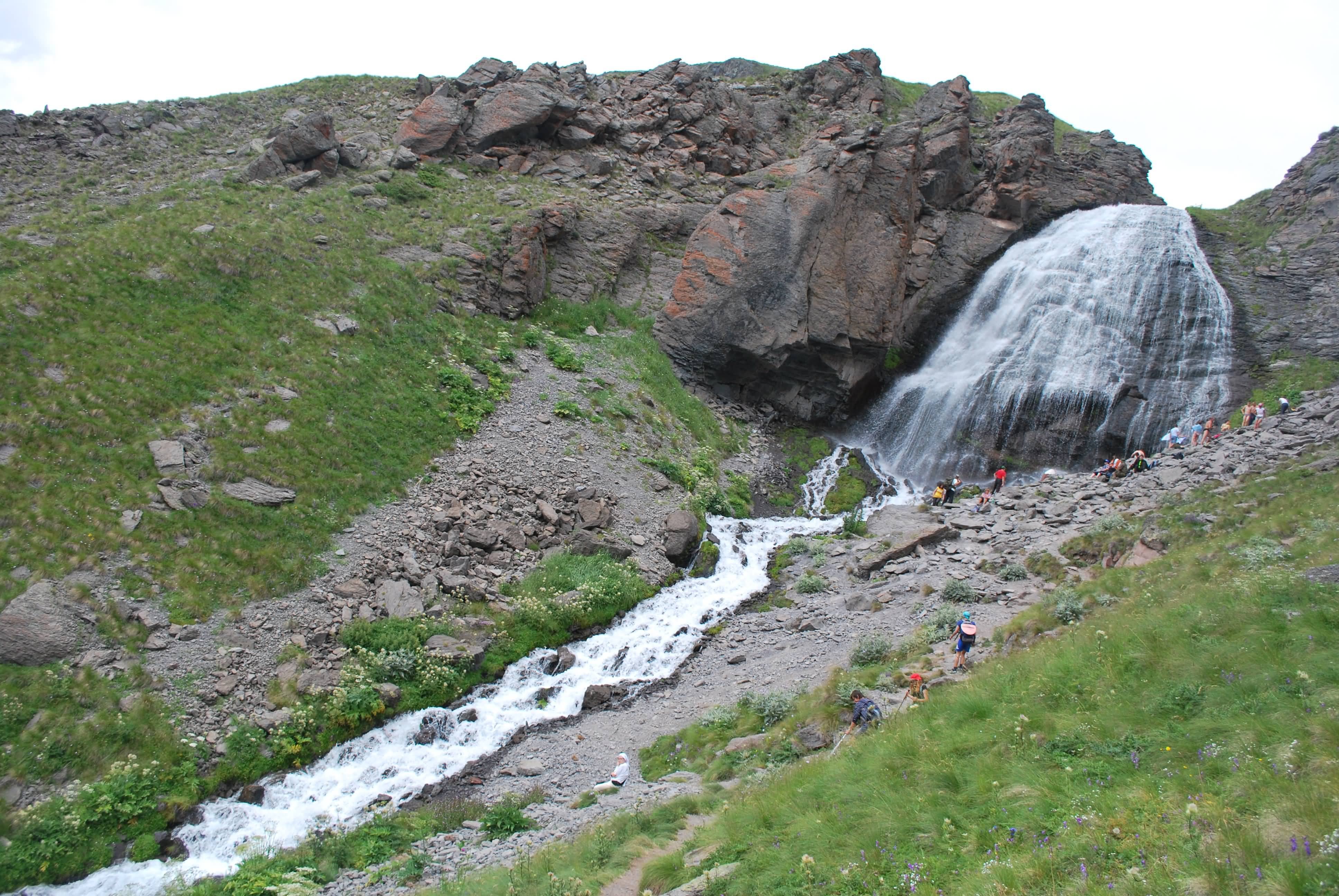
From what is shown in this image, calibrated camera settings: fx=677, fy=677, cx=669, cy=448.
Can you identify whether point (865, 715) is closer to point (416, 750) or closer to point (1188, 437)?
point (416, 750)

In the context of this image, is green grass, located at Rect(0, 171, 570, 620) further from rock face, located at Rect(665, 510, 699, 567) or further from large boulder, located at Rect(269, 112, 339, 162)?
rock face, located at Rect(665, 510, 699, 567)

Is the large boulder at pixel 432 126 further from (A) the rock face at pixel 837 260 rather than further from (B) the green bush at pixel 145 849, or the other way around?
(B) the green bush at pixel 145 849

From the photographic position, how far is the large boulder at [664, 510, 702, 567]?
22562 millimetres

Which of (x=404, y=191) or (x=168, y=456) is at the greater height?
(x=404, y=191)

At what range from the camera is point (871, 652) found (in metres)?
15.5

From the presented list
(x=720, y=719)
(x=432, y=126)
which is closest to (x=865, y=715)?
(x=720, y=719)

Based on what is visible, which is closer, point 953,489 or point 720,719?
point 720,719

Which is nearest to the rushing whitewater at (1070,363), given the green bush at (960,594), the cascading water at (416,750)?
the green bush at (960,594)

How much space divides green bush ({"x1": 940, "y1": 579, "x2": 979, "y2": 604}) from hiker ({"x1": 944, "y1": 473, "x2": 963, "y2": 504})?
10.9m

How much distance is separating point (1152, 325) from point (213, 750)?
1643 inches

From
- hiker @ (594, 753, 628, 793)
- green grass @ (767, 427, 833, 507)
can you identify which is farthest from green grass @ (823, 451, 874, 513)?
hiker @ (594, 753, 628, 793)

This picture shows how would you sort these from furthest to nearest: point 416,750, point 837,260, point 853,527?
point 837,260
point 853,527
point 416,750

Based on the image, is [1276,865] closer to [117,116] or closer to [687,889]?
[687,889]

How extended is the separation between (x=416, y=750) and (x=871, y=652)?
10250 millimetres
